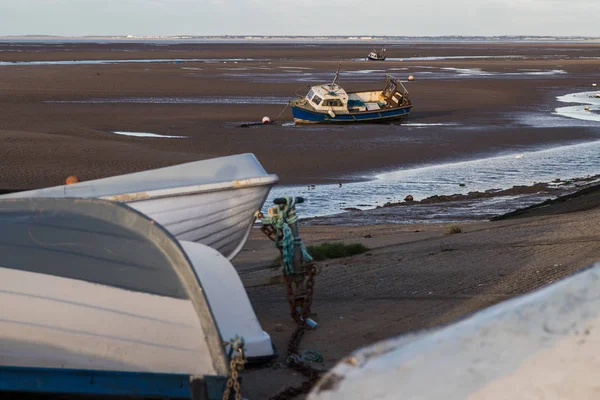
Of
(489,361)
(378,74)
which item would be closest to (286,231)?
(489,361)

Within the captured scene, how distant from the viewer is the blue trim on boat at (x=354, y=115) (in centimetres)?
2909

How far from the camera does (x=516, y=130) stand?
2833 centimetres

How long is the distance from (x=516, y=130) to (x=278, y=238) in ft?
75.7

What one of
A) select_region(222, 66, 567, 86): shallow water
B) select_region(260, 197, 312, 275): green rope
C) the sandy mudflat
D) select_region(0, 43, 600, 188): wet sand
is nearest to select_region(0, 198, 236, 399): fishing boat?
the sandy mudflat

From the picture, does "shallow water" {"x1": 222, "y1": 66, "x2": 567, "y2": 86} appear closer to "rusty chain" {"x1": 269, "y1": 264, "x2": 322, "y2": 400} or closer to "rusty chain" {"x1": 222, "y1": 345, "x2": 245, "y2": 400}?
"rusty chain" {"x1": 269, "y1": 264, "x2": 322, "y2": 400}

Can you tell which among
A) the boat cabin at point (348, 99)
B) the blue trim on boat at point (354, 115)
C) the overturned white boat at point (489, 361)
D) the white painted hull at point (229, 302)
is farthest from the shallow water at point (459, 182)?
the overturned white boat at point (489, 361)

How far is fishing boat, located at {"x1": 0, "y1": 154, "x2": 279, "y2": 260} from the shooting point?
6.73 m

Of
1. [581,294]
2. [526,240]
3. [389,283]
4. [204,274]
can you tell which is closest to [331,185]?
[526,240]

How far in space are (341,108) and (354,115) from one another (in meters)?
0.57

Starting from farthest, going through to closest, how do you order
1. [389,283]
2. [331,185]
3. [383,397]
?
1. [331,185]
2. [389,283]
3. [383,397]

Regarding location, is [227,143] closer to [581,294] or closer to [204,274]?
[204,274]

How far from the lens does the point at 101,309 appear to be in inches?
202

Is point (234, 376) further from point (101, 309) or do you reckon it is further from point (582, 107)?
point (582, 107)

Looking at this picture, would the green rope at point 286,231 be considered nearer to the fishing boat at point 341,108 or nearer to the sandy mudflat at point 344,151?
the sandy mudflat at point 344,151
